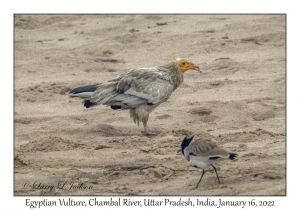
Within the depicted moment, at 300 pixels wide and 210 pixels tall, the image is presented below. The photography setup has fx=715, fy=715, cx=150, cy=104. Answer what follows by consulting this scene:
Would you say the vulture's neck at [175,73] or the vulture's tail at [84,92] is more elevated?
A: the vulture's neck at [175,73]

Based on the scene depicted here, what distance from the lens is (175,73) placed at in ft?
35.8

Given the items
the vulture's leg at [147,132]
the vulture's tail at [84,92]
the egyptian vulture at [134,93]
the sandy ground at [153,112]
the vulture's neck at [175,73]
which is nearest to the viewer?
the sandy ground at [153,112]

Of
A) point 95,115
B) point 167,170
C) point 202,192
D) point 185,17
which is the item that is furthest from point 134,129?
point 185,17

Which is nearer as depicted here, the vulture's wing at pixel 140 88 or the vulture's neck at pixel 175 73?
the vulture's wing at pixel 140 88

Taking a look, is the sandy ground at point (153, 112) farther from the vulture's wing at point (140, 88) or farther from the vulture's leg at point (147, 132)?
the vulture's wing at point (140, 88)

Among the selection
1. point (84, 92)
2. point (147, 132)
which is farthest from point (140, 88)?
point (84, 92)

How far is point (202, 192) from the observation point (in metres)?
7.55

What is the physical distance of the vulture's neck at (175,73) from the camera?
1088 cm

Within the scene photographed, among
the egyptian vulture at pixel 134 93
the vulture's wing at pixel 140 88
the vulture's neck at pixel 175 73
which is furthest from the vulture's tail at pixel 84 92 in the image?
the vulture's neck at pixel 175 73

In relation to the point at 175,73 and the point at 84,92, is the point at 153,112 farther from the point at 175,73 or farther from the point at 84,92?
the point at 84,92

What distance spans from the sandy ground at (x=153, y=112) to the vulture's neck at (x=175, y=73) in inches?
23.3

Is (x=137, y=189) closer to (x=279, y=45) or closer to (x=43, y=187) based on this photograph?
(x=43, y=187)

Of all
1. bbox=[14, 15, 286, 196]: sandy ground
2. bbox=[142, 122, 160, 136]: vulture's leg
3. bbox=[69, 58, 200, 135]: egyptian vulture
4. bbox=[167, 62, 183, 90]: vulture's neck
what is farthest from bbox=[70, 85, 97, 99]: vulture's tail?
bbox=[167, 62, 183, 90]: vulture's neck

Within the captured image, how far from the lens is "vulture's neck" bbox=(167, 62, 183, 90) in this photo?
10.9 meters
